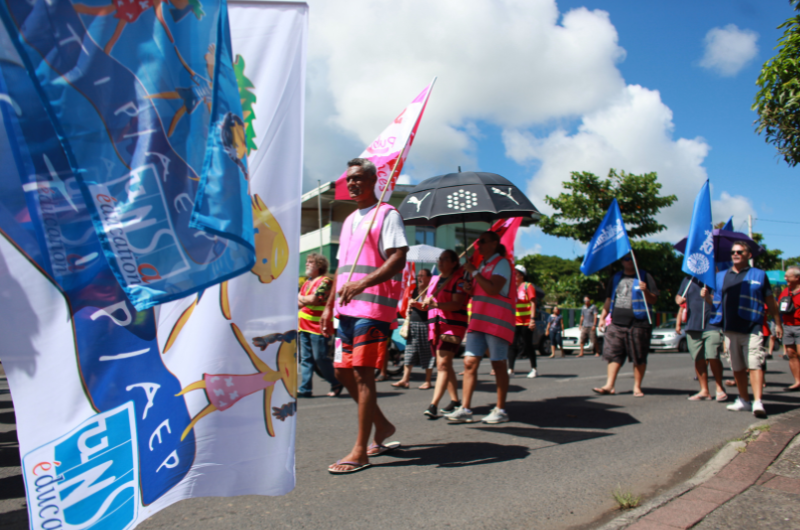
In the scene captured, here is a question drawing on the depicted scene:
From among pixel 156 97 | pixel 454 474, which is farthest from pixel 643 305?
pixel 156 97

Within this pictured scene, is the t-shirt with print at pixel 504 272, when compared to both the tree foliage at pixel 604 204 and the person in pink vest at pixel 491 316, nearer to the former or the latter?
the person in pink vest at pixel 491 316

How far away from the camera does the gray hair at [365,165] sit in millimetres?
3676

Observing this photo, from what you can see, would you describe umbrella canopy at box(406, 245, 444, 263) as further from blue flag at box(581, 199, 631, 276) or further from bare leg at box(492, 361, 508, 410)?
bare leg at box(492, 361, 508, 410)

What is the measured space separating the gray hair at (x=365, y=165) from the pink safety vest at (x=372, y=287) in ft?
0.74

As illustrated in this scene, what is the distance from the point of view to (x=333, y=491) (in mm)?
3146

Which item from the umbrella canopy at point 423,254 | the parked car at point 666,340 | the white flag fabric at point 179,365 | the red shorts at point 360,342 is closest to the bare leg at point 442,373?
the red shorts at point 360,342

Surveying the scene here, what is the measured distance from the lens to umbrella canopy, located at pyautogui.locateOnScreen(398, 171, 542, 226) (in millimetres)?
4855

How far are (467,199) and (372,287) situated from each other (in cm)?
178

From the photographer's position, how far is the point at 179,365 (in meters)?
1.79

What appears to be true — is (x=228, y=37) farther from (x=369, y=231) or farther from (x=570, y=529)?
(x=570, y=529)

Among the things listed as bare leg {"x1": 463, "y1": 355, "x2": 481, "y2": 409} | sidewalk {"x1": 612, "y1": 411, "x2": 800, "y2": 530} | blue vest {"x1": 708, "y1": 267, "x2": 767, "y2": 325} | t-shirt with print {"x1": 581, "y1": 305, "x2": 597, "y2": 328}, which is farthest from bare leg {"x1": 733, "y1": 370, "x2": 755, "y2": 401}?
t-shirt with print {"x1": 581, "y1": 305, "x2": 597, "y2": 328}

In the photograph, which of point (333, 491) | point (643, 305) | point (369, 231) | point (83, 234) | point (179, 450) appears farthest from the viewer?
point (643, 305)

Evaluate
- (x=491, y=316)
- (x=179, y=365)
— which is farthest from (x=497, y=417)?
(x=179, y=365)

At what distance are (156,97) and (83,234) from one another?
0.45m
